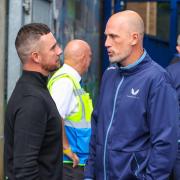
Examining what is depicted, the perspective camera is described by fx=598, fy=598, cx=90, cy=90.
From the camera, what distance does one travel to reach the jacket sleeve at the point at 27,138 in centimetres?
345

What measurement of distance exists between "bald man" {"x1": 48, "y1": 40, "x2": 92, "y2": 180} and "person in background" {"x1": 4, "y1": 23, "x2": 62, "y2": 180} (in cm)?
107

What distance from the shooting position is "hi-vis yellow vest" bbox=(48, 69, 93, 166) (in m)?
4.98

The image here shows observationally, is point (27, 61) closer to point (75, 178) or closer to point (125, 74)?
point (125, 74)

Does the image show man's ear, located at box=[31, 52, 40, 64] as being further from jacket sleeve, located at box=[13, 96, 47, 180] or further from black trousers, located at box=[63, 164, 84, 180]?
black trousers, located at box=[63, 164, 84, 180]

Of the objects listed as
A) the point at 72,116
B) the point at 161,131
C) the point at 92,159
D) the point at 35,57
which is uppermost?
the point at 35,57

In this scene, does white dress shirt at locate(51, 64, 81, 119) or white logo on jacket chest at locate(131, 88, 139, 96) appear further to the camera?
white dress shirt at locate(51, 64, 81, 119)

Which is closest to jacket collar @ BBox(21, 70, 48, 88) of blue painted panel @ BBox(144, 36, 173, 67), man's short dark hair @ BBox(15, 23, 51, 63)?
man's short dark hair @ BBox(15, 23, 51, 63)

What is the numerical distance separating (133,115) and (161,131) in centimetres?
20

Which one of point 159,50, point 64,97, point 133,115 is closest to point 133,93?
point 133,115

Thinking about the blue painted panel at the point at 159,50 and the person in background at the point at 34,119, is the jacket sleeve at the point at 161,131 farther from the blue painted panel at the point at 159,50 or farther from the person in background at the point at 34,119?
the blue painted panel at the point at 159,50

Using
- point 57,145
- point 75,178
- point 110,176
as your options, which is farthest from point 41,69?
point 75,178

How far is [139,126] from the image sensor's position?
3674 millimetres

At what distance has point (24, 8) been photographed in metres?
5.91

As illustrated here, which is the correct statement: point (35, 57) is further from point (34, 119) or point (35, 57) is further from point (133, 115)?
point (133, 115)
